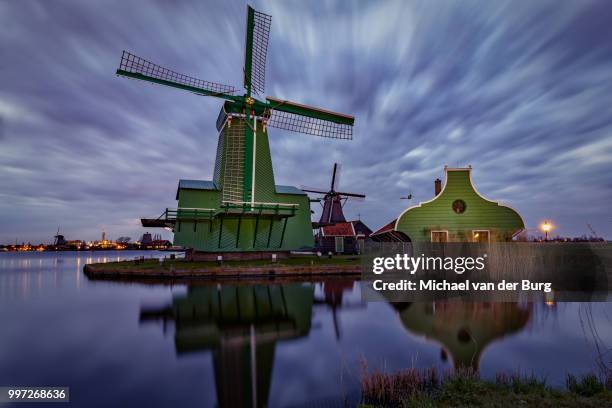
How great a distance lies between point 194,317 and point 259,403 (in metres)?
7.84

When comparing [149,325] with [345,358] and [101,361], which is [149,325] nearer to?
[101,361]

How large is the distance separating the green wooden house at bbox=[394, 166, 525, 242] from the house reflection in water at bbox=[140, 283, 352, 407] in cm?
676

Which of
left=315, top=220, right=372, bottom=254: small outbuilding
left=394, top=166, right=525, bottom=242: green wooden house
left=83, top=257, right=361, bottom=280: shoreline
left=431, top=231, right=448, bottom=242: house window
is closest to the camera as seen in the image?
left=394, top=166, right=525, bottom=242: green wooden house

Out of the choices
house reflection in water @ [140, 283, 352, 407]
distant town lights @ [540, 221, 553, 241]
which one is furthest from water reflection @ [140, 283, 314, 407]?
distant town lights @ [540, 221, 553, 241]

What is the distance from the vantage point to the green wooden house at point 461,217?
1852 cm

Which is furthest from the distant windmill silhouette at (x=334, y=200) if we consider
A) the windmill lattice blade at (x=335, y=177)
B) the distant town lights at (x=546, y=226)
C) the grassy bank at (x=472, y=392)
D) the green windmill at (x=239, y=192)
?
the grassy bank at (x=472, y=392)

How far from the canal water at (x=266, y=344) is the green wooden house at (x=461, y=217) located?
16.3ft

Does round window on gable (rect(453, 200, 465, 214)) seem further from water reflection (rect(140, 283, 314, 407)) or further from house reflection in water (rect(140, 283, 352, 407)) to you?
water reflection (rect(140, 283, 314, 407))

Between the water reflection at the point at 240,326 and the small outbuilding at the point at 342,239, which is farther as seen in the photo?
the small outbuilding at the point at 342,239

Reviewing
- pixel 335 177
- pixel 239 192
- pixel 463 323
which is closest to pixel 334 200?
pixel 335 177

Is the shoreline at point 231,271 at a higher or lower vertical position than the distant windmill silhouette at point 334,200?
lower

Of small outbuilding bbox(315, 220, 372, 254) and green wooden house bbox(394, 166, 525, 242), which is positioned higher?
green wooden house bbox(394, 166, 525, 242)

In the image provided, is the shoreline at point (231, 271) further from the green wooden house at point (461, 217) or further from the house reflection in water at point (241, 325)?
the green wooden house at point (461, 217)

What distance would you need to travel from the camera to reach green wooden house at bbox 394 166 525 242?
18.5m
